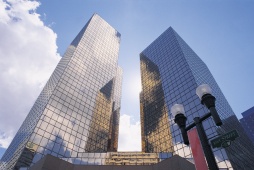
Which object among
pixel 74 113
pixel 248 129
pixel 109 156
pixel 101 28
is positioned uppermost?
pixel 101 28

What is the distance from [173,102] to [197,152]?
6858 centimetres

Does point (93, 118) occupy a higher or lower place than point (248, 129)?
lower

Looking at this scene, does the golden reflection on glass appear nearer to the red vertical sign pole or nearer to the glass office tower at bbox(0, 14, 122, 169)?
the glass office tower at bbox(0, 14, 122, 169)

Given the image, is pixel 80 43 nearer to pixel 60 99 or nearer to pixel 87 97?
pixel 87 97

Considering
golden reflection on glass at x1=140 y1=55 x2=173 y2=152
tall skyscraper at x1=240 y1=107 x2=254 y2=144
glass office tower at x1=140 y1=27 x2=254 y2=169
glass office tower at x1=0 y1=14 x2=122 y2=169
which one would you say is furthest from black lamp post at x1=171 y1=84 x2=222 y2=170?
tall skyscraper at x1=240 y1=107 x2=254 y2=144

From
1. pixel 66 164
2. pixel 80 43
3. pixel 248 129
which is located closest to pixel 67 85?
pixel 80 43

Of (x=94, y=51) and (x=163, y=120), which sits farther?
(x=94, y=51)

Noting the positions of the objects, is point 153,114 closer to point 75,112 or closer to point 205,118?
point 75,112

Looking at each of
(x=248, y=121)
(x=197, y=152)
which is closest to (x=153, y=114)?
(x=197, y=152)

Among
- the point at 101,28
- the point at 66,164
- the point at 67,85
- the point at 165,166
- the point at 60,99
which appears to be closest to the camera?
the point at 165,166

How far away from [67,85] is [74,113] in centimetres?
1049

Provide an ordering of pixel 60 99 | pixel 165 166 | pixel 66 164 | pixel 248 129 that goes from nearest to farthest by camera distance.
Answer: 1. pixel 165 166
2. pixel 66 164
3. pixel 60 99
4. pixel 248 129

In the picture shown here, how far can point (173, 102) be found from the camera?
74.0m

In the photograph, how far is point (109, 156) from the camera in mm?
37062
